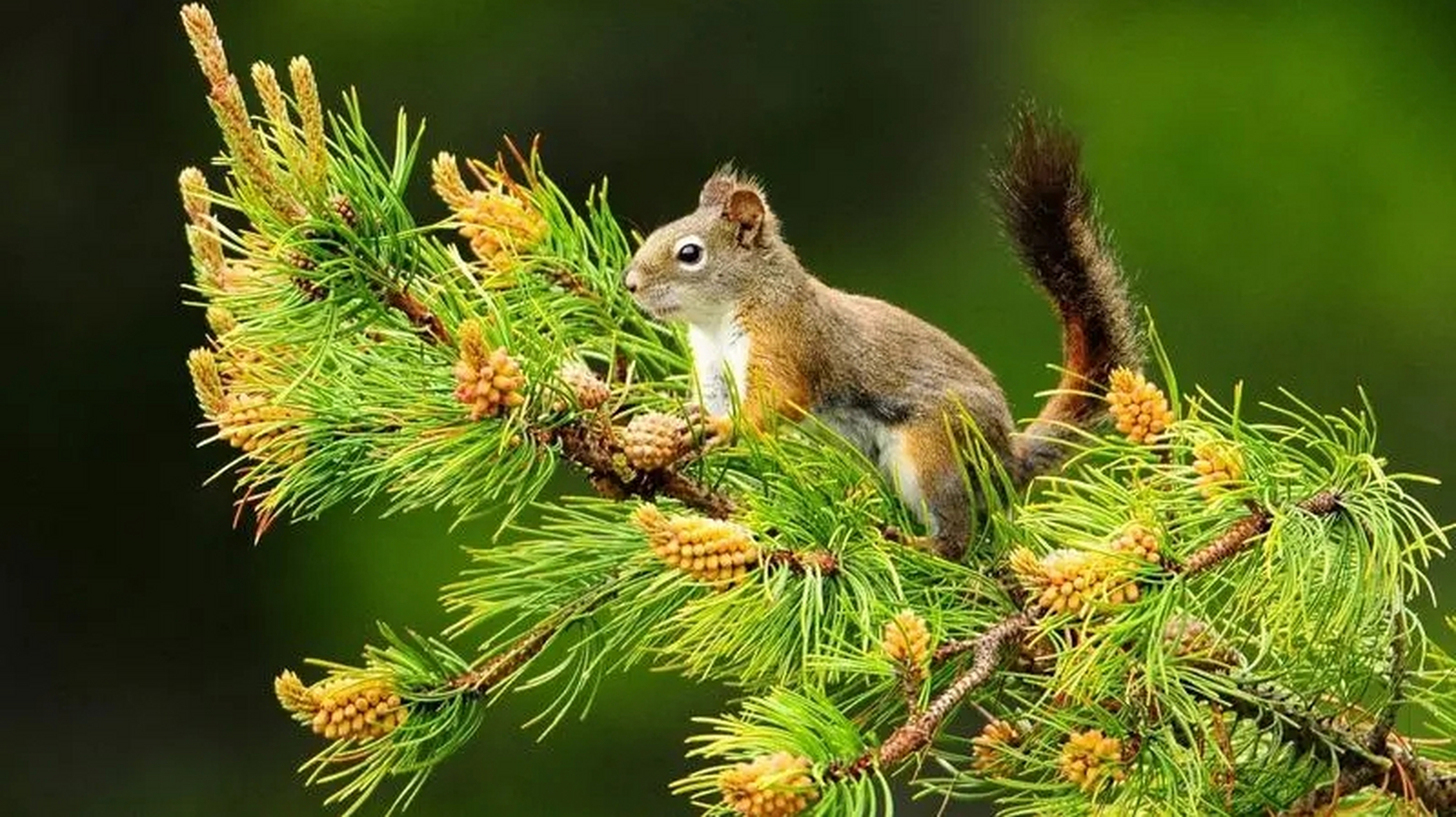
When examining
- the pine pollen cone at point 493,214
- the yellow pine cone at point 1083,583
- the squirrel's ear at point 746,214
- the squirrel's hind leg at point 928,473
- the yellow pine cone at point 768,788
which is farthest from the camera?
the squirrel's ear at point 746,214

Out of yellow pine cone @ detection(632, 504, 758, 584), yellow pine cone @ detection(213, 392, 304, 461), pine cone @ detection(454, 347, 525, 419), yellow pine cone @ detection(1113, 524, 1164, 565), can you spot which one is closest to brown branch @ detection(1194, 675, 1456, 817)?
yellow pine cone @ detection(1113, 524, 1164, 565)

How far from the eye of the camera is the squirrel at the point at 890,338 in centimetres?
150

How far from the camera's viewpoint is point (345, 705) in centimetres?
110

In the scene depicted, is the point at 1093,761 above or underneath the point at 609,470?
underneath

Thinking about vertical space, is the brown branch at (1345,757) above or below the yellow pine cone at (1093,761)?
below

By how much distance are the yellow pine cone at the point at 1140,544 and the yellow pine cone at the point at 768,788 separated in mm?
176

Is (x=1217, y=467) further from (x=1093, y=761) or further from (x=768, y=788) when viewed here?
(x=768, y=788)

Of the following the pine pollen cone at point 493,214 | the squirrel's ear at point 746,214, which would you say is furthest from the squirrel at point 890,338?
the pine pollen cone at point 493,214

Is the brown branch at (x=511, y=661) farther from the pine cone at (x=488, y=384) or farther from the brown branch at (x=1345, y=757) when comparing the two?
the brown branch at (x=1345, y=757)

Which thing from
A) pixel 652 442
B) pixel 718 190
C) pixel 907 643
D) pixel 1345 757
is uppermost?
pixel 718 190

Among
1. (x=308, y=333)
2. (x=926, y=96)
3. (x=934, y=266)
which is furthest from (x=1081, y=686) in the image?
(x=926, y=96)

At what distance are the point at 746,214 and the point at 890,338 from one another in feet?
0.47

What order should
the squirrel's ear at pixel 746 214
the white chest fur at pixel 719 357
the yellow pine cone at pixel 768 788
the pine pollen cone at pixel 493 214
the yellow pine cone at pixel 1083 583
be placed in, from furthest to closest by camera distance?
the squirrel's ear at pixel 746 214, the white chest fur at pixel 719 357, the pine pollen cone at pixel 493 214, the yellow pine cone at pixel 1083 583, the yellow pine cone at pixel 768 788

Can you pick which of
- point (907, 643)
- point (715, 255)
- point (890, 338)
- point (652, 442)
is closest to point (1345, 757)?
point (907, 643)
